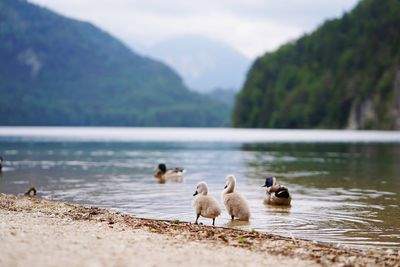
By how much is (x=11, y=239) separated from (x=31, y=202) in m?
11.3

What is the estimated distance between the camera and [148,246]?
14102 mm

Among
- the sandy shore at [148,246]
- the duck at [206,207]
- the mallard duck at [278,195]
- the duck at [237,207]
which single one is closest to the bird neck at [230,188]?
the duck at [237,207]

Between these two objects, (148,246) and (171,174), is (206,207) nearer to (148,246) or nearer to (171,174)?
(148,246)

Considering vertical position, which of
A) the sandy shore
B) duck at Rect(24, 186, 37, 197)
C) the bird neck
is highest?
the bird neck

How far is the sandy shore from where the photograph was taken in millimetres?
12273

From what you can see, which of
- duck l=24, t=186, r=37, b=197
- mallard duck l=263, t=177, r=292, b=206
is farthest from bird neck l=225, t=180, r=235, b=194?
duck l=24, t=186, r=37, b=197

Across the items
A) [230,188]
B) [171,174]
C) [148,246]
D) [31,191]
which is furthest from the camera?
[171,174]

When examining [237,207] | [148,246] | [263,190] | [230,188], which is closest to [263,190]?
[263,190]

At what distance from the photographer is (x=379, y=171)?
43.9 meters

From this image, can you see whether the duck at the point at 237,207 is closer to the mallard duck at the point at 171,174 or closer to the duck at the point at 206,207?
the duck at the point at 206,207

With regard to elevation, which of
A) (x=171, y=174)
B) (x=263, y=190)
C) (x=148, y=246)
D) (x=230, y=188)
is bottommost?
(x=263, y=190)

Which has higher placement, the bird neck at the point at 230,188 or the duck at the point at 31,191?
the bird neck at the point at 230,188

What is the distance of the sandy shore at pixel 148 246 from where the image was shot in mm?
12273

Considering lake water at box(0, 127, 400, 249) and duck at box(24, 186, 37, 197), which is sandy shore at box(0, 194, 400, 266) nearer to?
lake water at box(0, 127, 400, 249)
